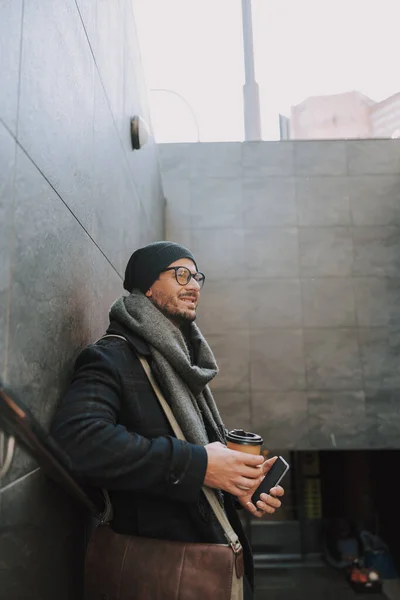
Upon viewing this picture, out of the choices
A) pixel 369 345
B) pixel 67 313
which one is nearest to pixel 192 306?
pixel 67 313

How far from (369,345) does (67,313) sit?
389 centimetres

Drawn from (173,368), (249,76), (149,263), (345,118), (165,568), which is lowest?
(165,568)

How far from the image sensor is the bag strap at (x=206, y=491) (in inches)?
41.9

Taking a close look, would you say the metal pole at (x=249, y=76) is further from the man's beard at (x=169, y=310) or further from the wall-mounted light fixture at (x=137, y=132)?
the man's beard at (x=169, y=310)

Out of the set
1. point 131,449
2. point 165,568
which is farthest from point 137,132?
point 165,568

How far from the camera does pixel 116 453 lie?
0.94 meters

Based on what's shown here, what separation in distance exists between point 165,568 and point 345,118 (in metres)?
6.18

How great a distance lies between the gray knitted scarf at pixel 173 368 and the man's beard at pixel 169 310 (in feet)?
0.23

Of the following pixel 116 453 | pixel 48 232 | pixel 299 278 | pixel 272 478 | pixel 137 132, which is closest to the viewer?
pixel 116 453

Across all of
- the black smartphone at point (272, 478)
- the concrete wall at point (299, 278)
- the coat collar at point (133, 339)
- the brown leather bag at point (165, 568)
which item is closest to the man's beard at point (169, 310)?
the coat collar at point (133, 339)

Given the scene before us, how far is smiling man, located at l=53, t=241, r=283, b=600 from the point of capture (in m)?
0.95

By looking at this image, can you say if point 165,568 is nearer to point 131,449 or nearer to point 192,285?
point 131,449

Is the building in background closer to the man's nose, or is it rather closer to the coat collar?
the man's nose

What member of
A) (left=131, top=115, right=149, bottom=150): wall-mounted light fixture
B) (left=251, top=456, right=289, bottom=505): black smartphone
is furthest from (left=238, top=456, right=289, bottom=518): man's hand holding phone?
(left=131, top=115, right=149, bottom=150): wall-mounted light fixture
